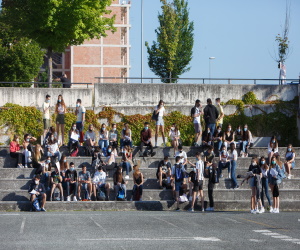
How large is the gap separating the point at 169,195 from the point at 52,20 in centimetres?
2152

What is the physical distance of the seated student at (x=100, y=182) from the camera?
29000 mm

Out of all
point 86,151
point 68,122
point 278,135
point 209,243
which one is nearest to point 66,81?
point 68,122

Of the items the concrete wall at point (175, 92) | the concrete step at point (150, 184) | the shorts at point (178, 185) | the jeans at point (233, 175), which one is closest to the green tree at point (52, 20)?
the concrete wall at point (175, 92)

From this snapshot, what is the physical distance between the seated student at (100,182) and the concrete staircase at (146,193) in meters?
0.43

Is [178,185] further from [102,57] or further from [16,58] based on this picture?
[102,57]

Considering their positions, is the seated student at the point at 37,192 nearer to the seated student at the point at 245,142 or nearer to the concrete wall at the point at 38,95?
the seated student at the point at 245,142

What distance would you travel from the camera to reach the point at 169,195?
29469mm

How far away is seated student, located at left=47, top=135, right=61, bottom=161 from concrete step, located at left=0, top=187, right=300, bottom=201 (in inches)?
101

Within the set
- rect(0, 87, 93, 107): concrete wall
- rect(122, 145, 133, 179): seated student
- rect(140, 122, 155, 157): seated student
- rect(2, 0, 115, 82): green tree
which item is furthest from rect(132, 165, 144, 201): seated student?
rect(2, 0, 115, 82): green tree

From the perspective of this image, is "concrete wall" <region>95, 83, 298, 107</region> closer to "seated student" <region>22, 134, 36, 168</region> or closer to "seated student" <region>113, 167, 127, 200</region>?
"seated student" <region>22, 134, 36, 168</region>

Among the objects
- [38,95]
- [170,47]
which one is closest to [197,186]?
[38,95]

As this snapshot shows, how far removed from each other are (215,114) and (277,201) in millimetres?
6845

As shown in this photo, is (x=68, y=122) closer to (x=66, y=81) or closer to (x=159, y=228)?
(x=66, y=81)

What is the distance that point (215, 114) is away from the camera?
3341 cm
